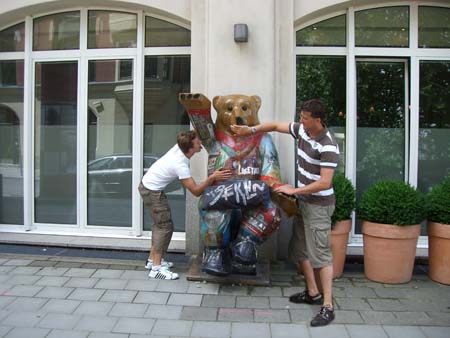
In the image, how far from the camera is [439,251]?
5.32 metres

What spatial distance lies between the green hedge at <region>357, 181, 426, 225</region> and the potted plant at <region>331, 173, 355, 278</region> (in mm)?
198

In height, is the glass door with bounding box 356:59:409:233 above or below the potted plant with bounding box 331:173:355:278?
above

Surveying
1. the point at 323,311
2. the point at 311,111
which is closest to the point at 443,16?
the point at 311,111

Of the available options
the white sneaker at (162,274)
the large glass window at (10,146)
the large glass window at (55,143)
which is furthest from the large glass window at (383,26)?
the large glass window at (10,146)

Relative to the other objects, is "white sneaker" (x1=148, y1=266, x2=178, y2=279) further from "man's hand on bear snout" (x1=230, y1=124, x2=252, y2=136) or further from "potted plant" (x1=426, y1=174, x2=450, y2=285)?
"potted plant" (x1=426, y1=174, x2=450, y2=285)

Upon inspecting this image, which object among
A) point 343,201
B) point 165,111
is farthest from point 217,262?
point 165,111

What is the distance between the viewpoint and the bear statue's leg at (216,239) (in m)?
4.86

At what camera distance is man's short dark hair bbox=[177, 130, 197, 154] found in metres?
5.03

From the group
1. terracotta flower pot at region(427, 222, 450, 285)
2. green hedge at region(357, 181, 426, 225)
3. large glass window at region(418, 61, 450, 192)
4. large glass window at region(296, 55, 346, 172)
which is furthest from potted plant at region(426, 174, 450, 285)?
large glass window at region(296, 55, 346, 172)

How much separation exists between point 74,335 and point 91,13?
451 centimetres

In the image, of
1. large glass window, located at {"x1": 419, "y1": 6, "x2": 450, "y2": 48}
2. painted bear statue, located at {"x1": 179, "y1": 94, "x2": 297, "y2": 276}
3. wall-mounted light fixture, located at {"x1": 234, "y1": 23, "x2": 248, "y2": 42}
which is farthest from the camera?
large glass window, located at {"x1": 419, "y1": 6, "x2": 450, "y2": 48}

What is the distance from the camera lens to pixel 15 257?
6051 mm

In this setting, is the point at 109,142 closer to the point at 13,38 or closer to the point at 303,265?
the point at 13,38

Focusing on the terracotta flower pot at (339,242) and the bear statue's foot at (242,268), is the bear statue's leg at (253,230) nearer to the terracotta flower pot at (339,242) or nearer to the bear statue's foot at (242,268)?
the bear statue's foot at (242,268)
